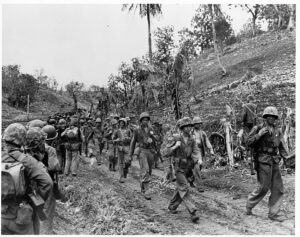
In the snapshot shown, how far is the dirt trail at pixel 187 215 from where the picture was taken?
6684 millimetres

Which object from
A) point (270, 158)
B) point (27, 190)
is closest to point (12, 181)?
point (27, 190)

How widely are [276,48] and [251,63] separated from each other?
3.90 meters

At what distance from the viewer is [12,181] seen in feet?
13.4

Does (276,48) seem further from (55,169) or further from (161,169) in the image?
(55,169)

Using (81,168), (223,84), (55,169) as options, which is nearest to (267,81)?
(223,84)

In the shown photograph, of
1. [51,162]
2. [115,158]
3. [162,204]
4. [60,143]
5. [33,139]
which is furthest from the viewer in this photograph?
[115,158]

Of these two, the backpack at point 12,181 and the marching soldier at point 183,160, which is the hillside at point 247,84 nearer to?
the marching soldier at point 183,160

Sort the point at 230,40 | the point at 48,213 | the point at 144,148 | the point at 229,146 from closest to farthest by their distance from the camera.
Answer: the point at 48,213 → the point at 144,148 → the point at 229,146 → the point at 230,40

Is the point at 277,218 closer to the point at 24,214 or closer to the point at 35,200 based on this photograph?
the point at 35,200

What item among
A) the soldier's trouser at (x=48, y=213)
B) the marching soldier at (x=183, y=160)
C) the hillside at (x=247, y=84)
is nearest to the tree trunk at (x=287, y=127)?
the hillside at (x=247, y=84)

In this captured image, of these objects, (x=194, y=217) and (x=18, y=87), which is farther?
(x=18, y=87)

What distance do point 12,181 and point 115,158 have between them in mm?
9726

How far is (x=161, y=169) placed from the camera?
1405 cm

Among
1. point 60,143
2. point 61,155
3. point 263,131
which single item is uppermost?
point 263,131
